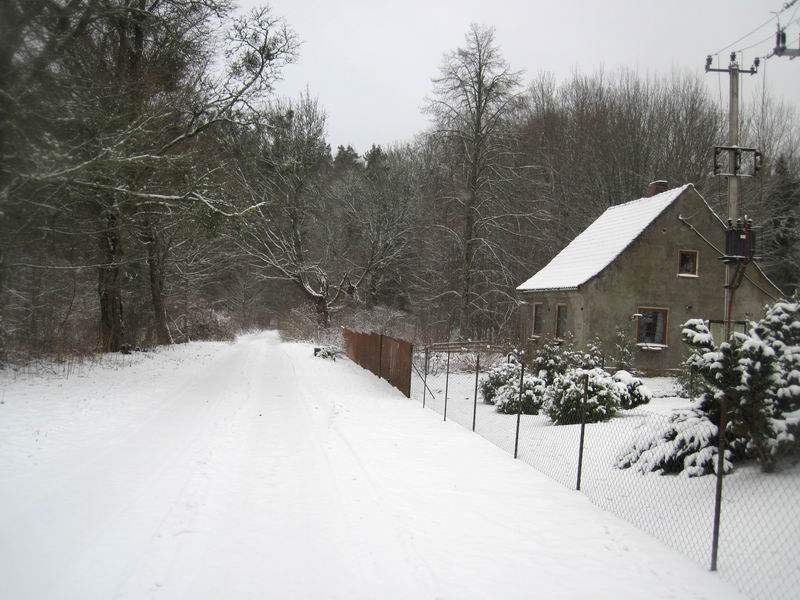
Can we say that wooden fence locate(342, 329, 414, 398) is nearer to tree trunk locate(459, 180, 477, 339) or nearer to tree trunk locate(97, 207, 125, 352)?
tree trunk locate(459, 180, 477, 339)

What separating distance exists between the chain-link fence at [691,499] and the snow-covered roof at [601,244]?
1243 centimetres

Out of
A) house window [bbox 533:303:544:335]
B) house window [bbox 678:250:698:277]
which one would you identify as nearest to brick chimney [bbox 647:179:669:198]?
house window [bbox 678:250:698:277]

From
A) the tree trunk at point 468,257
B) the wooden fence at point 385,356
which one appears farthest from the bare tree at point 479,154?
the wooden fence at point 385,356

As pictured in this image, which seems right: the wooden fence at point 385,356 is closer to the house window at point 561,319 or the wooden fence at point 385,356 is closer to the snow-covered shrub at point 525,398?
the snow-covered shrub at point 525,398

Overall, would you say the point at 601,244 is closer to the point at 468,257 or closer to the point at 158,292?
the point at 468,257

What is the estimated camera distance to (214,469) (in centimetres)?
686

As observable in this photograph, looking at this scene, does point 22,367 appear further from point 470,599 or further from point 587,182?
point 587,182

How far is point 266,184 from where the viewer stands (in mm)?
32562

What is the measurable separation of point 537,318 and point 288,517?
20.7 metres

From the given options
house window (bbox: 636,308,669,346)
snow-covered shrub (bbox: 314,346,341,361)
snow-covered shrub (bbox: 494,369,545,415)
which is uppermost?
house window (bbox: 636,308,669,346)

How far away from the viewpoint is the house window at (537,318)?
963 inches

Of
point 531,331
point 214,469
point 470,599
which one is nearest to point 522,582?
point 470,599

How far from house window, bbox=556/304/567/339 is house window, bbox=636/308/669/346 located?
2.70 m

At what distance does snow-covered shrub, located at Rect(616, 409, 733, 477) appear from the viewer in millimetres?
6250
